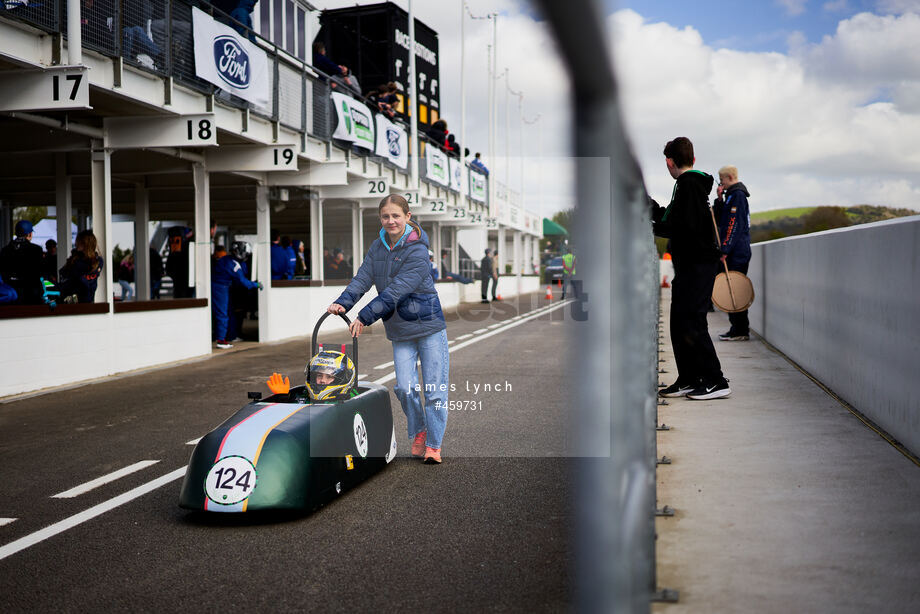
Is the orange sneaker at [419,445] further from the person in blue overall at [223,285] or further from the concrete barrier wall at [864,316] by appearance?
the person in blue overall at [223,285]

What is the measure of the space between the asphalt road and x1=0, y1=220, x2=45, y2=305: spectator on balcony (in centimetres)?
393

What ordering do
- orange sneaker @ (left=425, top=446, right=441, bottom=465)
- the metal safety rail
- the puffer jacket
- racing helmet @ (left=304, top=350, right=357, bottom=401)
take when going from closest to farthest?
the metal safety rail < racing helmet @ (left=304, top=350, right=357, bottom=401) < the puffer jacket < orange sneaker @ (left=425, top=446, right=441, bottom=465)

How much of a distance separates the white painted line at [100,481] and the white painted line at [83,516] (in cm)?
34

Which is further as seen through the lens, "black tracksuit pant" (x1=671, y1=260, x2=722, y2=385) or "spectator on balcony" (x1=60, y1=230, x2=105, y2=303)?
"spectator on balcony" (x1=60, y1=230, x2=105, y2=303)

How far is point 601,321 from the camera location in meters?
1.63

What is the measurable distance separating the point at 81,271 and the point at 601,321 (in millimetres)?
12621

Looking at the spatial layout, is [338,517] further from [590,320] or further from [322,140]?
[322,140]

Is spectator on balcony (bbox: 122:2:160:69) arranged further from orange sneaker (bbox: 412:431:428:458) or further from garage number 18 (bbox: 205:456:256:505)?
garage number 18 (bbox: 205:456:256:505)

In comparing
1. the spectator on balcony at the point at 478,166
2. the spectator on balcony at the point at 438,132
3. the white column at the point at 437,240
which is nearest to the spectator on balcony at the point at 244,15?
the spectator on balcony at the point at 438,132

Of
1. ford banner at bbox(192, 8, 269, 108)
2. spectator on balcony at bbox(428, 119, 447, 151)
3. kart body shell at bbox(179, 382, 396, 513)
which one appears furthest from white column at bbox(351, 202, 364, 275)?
kart body shell at bbox(179, 382, 396, 513)

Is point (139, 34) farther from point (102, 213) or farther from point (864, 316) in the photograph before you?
point (864, 316)

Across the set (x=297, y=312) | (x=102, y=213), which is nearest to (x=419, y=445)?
(x=102, y=213)

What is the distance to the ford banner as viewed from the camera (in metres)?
13.6

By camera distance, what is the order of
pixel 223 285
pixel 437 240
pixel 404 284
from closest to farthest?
pixel 404 284, pixel 223 285, pixel 437 240
